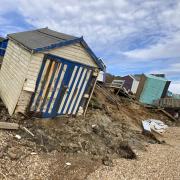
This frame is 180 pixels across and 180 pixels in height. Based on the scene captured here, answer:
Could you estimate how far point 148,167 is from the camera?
1000cm

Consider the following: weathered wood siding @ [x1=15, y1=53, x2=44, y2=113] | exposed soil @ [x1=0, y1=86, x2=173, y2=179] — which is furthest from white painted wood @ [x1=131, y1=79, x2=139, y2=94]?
weathered wood siding @ [x1=15, y1=53, x2=44, y2=113]

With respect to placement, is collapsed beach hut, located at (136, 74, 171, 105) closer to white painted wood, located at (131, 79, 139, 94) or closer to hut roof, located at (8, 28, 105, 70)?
white painted wood, located at (131, 79, 139, 94)

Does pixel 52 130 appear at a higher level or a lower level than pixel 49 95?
lower

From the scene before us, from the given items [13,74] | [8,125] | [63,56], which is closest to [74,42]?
[63,56]

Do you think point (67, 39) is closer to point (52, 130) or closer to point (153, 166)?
point (52, 130)

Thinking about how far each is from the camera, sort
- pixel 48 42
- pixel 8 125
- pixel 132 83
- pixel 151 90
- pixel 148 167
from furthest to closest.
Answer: pixel 132 83
pixel 151 90
pixel 48 42
pixel 8 125
pixel 148 167

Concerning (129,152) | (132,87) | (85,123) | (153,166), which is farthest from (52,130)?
(132,87)

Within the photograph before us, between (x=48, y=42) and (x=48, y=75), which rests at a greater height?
(x=48, y=42)

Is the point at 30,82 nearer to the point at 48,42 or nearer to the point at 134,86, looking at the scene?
the point at 48,42

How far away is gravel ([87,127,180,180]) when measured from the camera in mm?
8844

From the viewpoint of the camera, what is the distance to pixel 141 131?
15.7 meters

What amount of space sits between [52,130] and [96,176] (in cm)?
344

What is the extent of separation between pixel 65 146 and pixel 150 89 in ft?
60.1

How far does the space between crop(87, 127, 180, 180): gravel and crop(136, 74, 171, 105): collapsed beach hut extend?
46.4 ft
